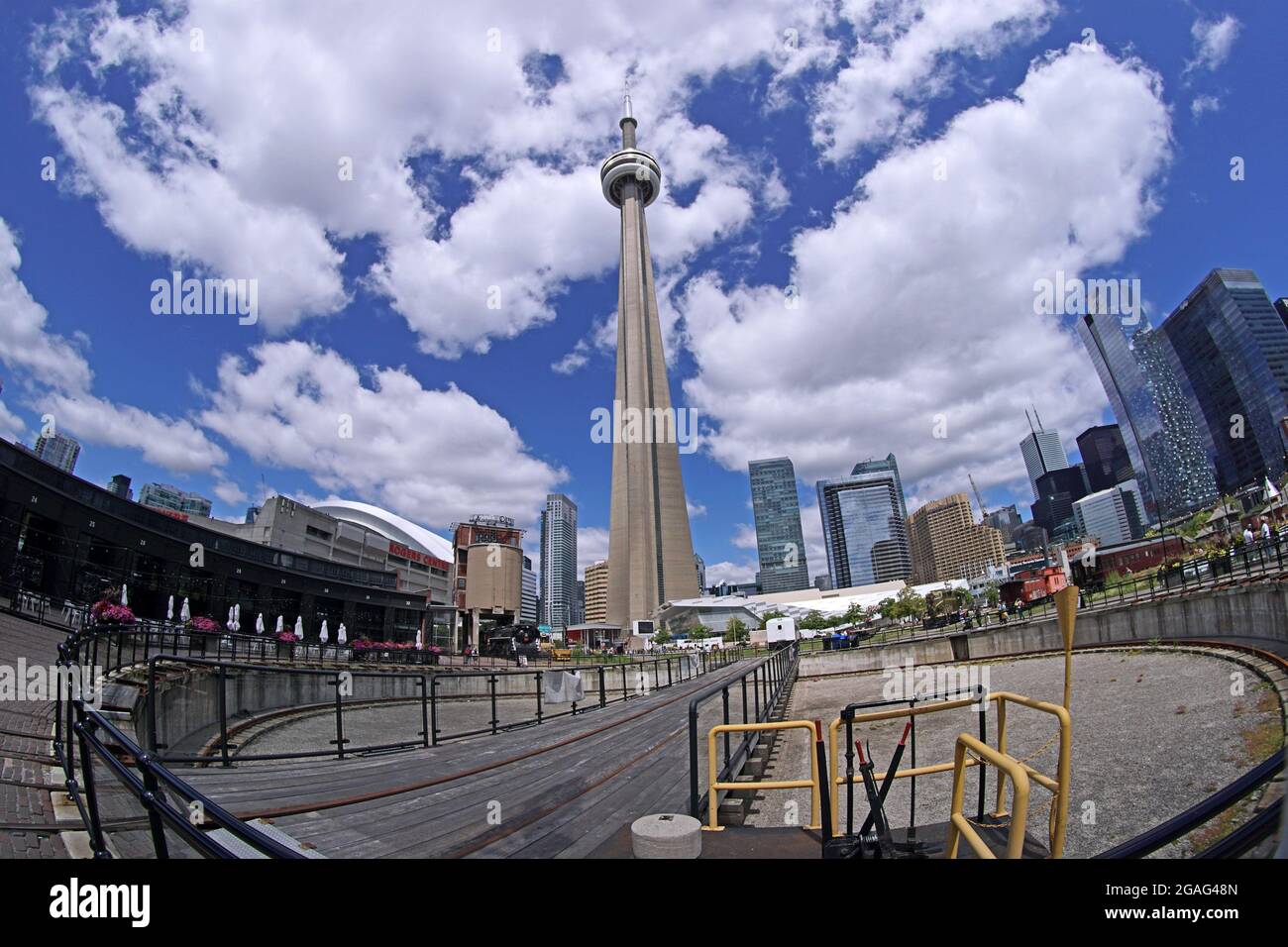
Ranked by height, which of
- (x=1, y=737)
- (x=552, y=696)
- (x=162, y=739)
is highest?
(x=1, y=737)

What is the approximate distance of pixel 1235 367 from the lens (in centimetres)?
12231

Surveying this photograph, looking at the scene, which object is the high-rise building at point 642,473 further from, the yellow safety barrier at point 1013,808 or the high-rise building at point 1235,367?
the high-rise building at point 1235,367

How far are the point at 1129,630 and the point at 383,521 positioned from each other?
12388 centimetres

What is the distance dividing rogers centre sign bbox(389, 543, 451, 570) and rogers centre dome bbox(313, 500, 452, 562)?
11.3 meters

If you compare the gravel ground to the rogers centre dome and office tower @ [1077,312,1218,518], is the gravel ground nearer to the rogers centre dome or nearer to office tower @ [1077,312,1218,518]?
the rogers centre dome

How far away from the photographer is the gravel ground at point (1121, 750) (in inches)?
259

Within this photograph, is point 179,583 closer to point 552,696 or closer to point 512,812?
point 552,696

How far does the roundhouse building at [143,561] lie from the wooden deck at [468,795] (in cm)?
2247

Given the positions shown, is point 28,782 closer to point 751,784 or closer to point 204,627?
point 751,784

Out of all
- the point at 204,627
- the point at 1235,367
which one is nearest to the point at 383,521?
the point at 204,627

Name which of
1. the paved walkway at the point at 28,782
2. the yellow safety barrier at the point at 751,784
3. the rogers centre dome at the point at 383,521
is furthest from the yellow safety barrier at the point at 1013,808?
the rogers centre dome at the point at 383,521
